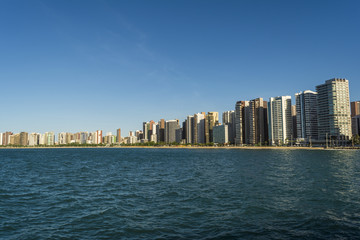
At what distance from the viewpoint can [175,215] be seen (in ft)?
74.0

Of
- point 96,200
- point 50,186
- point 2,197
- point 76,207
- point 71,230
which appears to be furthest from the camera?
point 50,186

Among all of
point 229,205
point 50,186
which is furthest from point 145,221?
point 50,186

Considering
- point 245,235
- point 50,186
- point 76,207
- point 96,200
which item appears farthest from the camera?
point 50,186

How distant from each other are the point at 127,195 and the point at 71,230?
40.5ft

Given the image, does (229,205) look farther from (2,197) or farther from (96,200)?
(2,197)

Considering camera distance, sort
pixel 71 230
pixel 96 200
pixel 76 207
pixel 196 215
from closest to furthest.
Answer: pixel 71 230 → pixel 196 215 → pixel 76 207 → pixel 96 200

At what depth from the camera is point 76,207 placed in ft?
84.6

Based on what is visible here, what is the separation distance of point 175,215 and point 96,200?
10.7m

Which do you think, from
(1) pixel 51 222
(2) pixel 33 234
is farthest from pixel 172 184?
(2) pixel 33 234

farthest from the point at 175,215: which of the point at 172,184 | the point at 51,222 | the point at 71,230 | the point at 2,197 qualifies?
the point at 2,197

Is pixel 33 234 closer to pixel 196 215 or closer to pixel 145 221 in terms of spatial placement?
pixel 145 221

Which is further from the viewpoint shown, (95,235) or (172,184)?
A: (172,184)

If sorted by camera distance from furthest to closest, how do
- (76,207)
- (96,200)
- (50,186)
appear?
(50,186), (96,200), (76,207)

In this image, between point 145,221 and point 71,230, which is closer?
point 71,230
